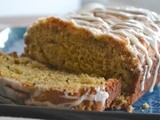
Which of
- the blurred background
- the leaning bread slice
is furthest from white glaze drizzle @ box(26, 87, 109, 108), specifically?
the blurred background

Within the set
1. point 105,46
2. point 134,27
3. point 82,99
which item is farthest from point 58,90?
→ point 134,27

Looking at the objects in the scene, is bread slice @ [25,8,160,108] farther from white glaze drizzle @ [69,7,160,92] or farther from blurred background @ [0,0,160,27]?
blurred background @ [0,0,160,27]

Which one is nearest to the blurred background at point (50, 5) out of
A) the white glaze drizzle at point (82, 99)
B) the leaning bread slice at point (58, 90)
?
the leaning bread slice at point (58, 90)

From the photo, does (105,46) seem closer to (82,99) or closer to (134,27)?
(134,27)

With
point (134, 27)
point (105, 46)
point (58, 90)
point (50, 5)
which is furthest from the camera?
point (50, 5)

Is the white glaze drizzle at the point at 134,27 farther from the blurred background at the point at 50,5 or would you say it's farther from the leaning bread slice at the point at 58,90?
the blurred background at the point at 50,5

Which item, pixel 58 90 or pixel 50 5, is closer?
pixel 58 90
